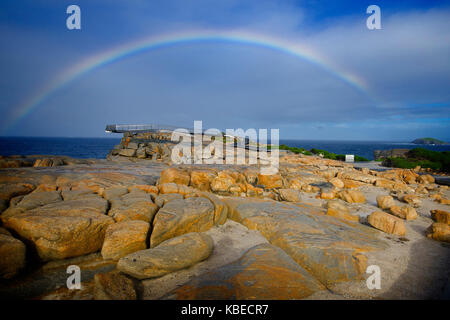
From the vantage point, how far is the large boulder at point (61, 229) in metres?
4.02

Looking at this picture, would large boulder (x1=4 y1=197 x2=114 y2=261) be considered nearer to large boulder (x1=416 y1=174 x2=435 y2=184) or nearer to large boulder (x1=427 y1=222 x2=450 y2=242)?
large boulder (x1=427 y1=222 x2=450 y2=242)

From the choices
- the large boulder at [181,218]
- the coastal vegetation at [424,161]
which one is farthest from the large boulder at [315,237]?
the coastal vegetation at [424,161]

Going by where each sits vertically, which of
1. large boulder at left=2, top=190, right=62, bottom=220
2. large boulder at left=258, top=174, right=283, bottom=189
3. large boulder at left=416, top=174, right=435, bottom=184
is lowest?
large boulder at left=416, top=174, right=435, bottom=184

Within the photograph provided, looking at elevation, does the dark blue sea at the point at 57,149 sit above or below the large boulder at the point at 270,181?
above

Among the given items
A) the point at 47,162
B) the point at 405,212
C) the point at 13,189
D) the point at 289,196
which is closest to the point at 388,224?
the point at 405,212

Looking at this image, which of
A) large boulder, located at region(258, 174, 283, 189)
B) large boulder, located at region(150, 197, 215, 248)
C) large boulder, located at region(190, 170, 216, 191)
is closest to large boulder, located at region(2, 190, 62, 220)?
large boulder, located at region(150, 197, 215, 248)

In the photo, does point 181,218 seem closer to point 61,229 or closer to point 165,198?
point 165,198

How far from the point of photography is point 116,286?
3.15 meters

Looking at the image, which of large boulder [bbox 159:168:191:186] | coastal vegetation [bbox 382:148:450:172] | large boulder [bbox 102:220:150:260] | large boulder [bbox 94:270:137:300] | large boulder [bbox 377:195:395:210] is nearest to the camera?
large boulder [bbox 94:270:137:300]

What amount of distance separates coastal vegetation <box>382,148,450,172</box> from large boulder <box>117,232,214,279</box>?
28366 millimetres

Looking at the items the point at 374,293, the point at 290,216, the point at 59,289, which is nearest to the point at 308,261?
the point at 374,293

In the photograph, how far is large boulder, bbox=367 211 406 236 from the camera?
585cm

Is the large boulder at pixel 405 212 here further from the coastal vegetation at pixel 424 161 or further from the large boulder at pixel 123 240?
the coastal vegetation at pixel 424 161

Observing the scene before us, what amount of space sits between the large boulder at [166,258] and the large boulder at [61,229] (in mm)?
1299
